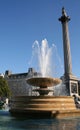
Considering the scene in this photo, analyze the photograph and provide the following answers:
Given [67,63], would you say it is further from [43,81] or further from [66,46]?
[43,81]

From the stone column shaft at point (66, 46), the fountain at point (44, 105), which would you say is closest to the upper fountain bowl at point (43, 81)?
the fountain at point (44, 105)

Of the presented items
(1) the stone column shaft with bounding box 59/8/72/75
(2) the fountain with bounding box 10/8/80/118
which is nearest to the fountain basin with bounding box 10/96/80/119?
(2) the fountain with bounding box 10/8/80/118

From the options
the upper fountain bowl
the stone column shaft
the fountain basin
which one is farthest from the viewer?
the stone column shaft

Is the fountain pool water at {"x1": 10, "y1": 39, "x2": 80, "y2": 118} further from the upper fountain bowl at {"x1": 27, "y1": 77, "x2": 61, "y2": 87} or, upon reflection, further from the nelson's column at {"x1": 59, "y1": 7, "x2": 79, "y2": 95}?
the nelson's column at {"x1": 59, "y1": 7, "x2": 79, "y2": 95}

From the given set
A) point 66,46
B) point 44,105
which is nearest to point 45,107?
point 44,105

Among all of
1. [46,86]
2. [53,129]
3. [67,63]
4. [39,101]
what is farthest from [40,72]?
[67,63]

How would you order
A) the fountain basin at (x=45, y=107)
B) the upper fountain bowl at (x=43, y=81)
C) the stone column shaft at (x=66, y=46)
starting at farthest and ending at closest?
the stone column shaft at (x=66, y=46) < the upper fountain bowl at (x=43, y=81) < the fountain basin at (x=45, y=107)

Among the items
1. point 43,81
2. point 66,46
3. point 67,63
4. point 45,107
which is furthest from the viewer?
point 66,46

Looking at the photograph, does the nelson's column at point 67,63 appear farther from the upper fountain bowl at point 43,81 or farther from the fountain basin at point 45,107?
the fountain basin at point 45,107

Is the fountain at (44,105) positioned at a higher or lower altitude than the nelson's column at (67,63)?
lower

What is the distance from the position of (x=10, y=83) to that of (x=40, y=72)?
236 feet

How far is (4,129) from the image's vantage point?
1436cm

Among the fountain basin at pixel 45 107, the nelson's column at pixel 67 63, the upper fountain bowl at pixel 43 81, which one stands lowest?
the fountain basin at pixel 45 107

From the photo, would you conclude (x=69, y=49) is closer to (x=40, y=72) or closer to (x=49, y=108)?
(x=40, y=72)
